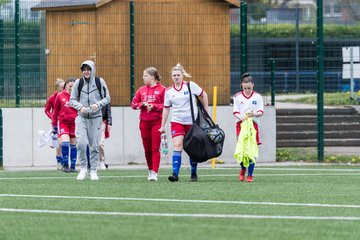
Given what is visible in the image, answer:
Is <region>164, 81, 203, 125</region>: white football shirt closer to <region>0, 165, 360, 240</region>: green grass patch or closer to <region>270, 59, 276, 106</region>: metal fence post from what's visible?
<region>0, 165, 360, 240</region>: green grass patch

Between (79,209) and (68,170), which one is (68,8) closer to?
(68,170)

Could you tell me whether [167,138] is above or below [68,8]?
below

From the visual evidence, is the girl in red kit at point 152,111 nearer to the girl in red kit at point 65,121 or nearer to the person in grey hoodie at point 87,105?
the person in grey hoodie at point 87,105

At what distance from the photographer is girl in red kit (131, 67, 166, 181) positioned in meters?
16.2

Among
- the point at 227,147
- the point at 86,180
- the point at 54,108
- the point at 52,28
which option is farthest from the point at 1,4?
the point at 86,180

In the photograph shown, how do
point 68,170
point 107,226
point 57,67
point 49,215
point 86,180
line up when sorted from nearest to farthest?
point 107,226 → point 49,215 → point 86,180 → point 68,170 → point 57,67

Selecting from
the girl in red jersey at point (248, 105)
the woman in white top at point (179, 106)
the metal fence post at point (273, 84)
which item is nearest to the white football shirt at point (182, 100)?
the woman in white top at point (179, 106)

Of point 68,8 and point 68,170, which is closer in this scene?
point 68,170

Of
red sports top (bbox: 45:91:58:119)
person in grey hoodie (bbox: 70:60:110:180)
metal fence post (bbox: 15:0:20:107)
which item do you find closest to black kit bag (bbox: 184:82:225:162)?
person in grey hoodie (bbox: 70:60:110:180)

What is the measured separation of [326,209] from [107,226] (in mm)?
2675

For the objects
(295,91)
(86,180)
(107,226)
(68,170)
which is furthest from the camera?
(295,91)

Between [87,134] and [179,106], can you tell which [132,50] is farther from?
[179,106]

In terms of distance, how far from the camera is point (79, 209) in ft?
36.5

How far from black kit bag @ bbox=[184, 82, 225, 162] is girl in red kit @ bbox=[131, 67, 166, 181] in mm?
603
